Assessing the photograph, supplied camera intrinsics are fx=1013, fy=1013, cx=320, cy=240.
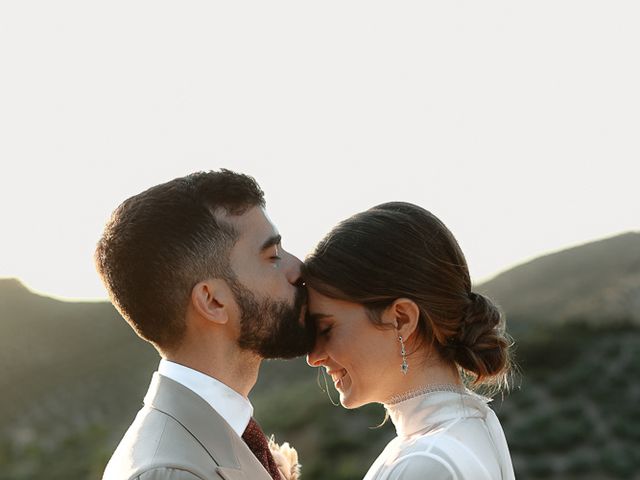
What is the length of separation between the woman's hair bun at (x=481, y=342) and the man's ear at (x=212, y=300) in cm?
78

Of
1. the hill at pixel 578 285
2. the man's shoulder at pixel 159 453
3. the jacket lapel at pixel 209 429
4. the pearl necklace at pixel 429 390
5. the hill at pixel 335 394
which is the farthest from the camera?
the hill at pixel 578 285

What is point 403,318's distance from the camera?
3332 millimetres

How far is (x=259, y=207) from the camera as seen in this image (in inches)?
141

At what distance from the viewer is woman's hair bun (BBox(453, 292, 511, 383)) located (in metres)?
3.41

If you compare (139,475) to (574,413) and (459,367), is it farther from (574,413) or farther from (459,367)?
(574,413)

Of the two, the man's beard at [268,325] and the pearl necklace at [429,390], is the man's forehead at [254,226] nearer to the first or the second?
the man's beard at [268,325]

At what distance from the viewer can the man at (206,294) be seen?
319 centimetres

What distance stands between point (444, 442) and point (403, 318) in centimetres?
54

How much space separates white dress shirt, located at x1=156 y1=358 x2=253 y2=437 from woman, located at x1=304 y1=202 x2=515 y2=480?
1.31 feet

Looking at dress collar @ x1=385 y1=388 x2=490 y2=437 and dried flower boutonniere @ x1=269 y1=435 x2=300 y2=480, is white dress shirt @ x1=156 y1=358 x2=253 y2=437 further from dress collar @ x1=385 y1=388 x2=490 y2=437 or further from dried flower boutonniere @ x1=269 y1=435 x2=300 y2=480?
dress collar @ x1=385 y1=388 x2=490 y2=437

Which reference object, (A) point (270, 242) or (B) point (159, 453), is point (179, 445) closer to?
(B) point (159, 453)

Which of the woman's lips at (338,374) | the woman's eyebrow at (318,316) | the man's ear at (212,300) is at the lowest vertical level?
the woman's lips at (338,374)

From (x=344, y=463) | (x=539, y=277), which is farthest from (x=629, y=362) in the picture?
(x=344, y=463)

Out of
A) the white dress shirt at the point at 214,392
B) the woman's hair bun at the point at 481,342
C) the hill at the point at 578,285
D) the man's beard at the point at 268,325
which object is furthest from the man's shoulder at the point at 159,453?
the hill at the point at 578,285
